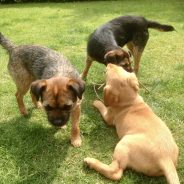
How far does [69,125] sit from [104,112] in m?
0.57

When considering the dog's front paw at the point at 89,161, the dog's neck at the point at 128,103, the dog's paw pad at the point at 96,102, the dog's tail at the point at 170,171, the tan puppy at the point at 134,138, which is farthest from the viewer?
the dog's paw pad at the point at 96,102

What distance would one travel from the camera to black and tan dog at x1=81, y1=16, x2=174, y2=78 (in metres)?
6.43

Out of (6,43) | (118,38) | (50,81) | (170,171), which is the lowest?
(170,171)

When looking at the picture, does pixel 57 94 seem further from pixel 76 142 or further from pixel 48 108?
pixel 76 142

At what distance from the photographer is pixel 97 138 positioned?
5227 mm

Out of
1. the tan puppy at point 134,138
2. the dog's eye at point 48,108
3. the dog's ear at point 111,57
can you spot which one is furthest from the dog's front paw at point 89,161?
the dog's ear at point 111,57

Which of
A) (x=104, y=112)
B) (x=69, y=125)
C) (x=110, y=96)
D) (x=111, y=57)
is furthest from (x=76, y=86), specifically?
(x=111, y=57)

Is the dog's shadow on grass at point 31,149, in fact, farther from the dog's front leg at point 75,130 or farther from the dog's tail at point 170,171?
the dog's tail at point 170,171

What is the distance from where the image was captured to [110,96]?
5156mm

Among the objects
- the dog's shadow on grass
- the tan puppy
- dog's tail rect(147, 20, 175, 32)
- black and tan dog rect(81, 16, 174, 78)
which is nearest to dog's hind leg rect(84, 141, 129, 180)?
the tan puppy

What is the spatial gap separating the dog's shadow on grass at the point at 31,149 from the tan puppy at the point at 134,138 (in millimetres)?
509

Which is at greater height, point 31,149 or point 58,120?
point 58,120

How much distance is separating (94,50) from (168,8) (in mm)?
8777

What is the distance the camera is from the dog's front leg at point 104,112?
5.42 meters
